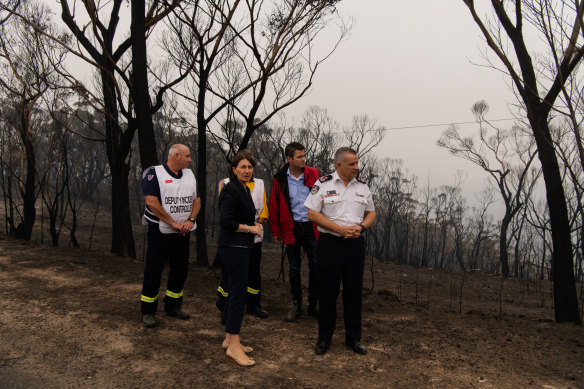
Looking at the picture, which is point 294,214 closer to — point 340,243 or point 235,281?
point 340,243

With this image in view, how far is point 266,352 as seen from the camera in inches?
144

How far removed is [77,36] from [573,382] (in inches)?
392

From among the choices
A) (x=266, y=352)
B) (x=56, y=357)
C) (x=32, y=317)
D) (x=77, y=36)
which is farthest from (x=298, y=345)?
(x=77, y=36)

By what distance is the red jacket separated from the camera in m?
4.43

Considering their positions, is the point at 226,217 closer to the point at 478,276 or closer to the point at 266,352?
the point at 266,352

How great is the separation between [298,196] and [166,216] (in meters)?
1.30

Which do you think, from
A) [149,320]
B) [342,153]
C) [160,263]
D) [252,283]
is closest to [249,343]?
[252,283]

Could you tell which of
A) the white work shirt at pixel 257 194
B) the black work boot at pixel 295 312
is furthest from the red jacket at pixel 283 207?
the black work boot at pixel 295 312

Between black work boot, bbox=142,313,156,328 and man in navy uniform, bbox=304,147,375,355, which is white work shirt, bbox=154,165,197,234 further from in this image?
man in navy uniform, bbox=304,147,375,355

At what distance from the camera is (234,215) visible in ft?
10.9

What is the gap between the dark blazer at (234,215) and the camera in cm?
328

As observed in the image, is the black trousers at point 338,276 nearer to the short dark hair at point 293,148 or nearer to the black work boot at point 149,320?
the short dark hair at point 293,148

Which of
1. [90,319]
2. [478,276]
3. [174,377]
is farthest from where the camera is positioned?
[478,276]

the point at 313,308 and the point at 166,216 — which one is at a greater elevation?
the point at 166,216
